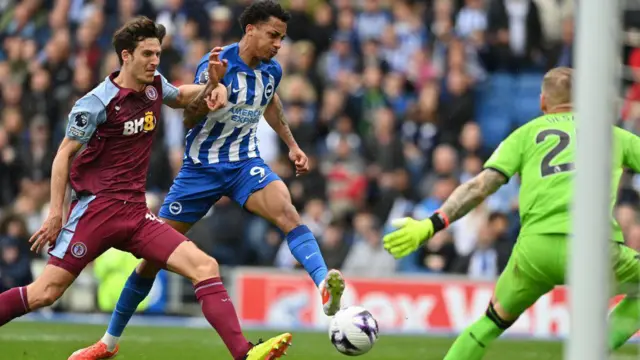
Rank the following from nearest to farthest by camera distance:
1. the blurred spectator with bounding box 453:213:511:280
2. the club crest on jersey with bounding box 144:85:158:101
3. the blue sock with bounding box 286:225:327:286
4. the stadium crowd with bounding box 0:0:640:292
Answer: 1. the club crest on jersey with bounding box 144:85:158:101
2. the blue sock with bounding box 286:225:327:286
3. the blurred spectator with bounding box 453:213:511:280
4. the stadium crowd with bounding box 0:0:640:292

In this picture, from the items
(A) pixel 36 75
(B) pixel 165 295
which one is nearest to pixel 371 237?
(B) pixel 165 295

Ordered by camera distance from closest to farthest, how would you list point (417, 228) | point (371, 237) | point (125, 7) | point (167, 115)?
point (417, 228), point (371, 237), point (167, 115), point (125, 7)

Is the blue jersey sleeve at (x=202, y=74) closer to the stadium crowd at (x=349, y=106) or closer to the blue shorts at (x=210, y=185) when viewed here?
the blue shorts at (x=210, y=185)

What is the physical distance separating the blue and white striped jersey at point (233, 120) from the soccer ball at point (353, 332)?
1655 millimetres

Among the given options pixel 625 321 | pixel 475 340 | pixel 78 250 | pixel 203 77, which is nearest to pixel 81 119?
pixel 78 250

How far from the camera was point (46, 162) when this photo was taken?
1823cm

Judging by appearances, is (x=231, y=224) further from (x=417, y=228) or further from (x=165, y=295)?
(x=417, y=228)

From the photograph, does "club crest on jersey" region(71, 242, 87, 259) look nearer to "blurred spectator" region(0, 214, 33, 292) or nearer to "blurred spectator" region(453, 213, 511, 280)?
"blurred spectator" region(453, 213, 511, 280)

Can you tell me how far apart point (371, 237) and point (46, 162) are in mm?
5029

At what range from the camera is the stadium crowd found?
1678cm

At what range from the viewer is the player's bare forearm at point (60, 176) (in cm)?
790

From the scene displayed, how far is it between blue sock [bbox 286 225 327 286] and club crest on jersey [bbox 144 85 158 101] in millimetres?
1463

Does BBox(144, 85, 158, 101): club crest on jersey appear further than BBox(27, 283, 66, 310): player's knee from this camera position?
Yes

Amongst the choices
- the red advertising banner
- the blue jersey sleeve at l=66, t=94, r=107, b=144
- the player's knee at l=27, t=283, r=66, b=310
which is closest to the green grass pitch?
the red advertising banner
